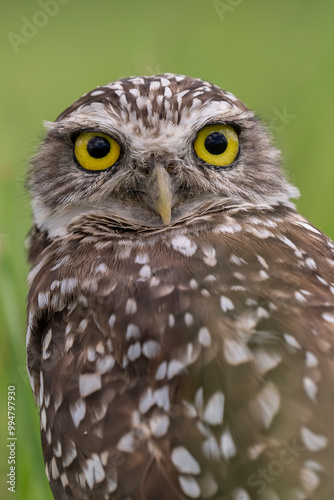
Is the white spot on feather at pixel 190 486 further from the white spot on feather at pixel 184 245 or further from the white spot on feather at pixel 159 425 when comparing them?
the white spot on feather at pixel 184 245

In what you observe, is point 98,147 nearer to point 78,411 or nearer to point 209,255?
point 209,255

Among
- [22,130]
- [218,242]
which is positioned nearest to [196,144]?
[218,242]

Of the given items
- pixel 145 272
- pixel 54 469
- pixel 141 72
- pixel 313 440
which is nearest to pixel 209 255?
pixel 145 272

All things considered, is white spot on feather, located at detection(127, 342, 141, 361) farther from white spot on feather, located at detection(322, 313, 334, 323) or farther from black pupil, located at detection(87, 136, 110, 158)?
black pupil, located at detection(87, 136, 110, 158)

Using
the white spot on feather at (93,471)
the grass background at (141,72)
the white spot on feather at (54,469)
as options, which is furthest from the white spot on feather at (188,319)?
the grass background at (141,72)

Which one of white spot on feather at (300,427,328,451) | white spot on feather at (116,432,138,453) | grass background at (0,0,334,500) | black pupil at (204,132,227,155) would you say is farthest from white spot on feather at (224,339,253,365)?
grass background at (0,0,334,500)
